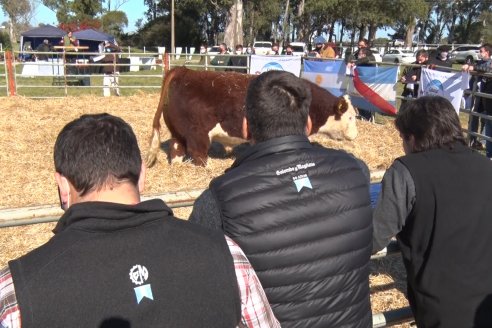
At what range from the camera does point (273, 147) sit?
1721 mm

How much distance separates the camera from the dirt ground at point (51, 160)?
4.23m

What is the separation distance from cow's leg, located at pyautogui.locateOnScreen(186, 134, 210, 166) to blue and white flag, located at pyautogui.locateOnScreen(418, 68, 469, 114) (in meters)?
3.75

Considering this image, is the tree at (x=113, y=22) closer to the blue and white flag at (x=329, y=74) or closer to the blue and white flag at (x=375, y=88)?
the blue and white flag at (x=329, y=74)

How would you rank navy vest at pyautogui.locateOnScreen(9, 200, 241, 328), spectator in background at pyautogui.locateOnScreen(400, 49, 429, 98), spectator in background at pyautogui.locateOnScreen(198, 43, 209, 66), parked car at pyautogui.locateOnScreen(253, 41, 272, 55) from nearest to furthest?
1. navy vest at pyautogui.locateOnScreen(9, 200, 241, 328)
2. spectator in background at pyautogui.locateOnScreen(400, 49, 429, 98)
3. spectator in background at pyautogui.locateOnScreen(198, 43, 209, 66)
4. parked car at pyautogui.locateOnScreen(253, 41, 272, 55)

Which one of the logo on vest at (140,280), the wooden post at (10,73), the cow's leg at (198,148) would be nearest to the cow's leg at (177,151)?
the cow's leg at (198,148)

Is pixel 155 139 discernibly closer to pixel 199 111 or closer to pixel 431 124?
pixel 199 111

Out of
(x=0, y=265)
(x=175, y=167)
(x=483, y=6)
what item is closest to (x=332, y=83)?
(x=175, y=167)

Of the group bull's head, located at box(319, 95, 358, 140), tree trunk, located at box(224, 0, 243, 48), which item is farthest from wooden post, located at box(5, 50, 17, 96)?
tree trunk, located at box(224, 0, 243, 48)

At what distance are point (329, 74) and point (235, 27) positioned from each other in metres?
20.1

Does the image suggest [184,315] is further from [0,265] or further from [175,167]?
[175,167]

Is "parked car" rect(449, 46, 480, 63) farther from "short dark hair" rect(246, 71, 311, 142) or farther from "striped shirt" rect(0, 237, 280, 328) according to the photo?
"striped shirt" rect(0, 237, 280, 328)

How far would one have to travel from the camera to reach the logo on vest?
1.12 m

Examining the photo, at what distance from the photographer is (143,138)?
28.2ft

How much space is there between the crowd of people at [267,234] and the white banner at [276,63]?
10.7 metres
